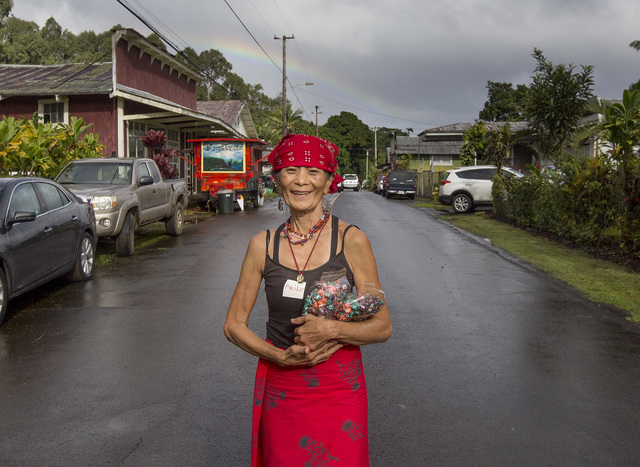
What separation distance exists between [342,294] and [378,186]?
50.1m

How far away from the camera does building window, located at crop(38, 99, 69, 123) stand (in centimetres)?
2461

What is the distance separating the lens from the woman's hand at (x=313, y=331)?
2.43m

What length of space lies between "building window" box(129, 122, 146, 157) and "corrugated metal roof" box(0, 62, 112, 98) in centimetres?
213

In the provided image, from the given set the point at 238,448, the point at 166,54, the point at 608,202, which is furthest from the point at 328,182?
the point at 166,54

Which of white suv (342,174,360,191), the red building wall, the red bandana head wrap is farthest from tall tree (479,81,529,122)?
the red bandana head wrap

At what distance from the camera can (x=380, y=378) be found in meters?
5.44

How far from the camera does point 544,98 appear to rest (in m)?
22.4

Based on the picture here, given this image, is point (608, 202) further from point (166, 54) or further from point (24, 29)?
point (24, 29)

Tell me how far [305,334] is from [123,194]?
36.6 ft

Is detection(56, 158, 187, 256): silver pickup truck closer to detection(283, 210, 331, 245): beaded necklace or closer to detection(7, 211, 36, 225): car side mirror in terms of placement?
detection(7, 211, 36, 225): car side mirror

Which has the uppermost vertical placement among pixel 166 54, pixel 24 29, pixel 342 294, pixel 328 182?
pixel 24 29

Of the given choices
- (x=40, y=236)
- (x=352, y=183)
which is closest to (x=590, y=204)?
(x=40, y=236)

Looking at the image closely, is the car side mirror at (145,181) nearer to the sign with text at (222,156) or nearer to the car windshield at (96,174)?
the car windshield at (96,174)

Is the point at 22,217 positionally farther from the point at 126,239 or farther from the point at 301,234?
the point at 301,234
